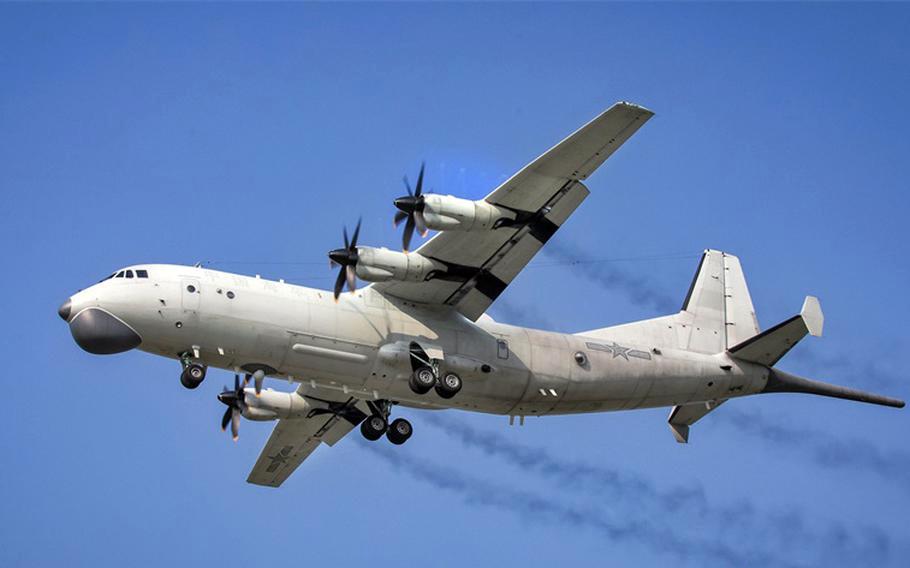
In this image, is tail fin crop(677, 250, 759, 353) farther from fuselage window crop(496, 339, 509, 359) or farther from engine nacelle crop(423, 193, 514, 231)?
engine nacelle crop(423, 193, 514, 231)

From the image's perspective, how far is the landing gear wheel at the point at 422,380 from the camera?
25.5 metres

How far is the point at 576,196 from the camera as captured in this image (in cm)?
2552

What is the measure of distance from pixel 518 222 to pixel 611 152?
241 centimetres

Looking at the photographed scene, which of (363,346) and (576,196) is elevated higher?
(576,196)

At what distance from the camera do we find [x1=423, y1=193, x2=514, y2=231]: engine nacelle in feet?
79.0

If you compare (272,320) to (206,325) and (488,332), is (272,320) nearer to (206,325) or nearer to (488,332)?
(206,325)

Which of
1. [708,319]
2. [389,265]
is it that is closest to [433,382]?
[389,265]

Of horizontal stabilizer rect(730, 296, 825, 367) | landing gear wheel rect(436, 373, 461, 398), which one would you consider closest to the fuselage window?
landing gear wheel rect(436, 373, 461, 398)

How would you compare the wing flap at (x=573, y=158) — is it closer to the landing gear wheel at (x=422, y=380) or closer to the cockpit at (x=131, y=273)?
the landing gear wheel at (x=422, y=380)

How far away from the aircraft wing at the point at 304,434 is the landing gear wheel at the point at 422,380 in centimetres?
478

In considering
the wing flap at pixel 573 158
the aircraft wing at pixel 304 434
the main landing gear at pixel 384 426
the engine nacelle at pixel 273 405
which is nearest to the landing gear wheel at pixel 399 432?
the main landing gear at pixel 384 426

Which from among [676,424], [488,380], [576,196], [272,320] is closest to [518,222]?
[576,196]

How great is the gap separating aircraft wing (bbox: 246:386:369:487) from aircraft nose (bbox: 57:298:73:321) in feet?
24.0

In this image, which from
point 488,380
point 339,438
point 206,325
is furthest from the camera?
point 339,438
